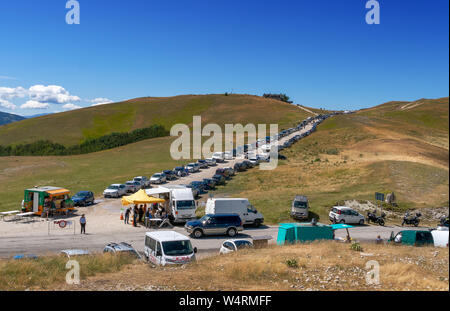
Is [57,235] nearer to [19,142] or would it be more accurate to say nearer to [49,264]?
[49,264]

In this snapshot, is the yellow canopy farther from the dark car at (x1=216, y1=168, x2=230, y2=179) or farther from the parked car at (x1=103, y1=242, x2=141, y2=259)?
the dark car at (x1=216, y1=168, x2=230, y2=179)

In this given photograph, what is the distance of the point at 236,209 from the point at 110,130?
10609cm

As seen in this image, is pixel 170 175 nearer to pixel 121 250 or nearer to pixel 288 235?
pixel 288 235

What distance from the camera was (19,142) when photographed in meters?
107

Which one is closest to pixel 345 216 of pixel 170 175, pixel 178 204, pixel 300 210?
pixel 300 210

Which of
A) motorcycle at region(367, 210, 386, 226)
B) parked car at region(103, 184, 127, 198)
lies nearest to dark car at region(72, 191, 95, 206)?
parked car at region(103, 184, 127, 198)

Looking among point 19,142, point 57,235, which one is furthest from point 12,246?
point 19,142

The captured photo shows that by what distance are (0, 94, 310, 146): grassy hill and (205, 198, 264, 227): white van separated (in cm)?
8165

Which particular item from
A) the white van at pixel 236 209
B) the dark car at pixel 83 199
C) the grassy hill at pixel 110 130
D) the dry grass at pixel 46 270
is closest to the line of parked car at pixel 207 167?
the dark car at pixel 83 199

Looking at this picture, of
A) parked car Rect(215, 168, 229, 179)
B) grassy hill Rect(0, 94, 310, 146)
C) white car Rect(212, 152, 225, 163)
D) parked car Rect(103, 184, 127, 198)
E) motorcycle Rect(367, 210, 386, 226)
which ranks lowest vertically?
motorcycle Rect(367, 210, 386, 226)

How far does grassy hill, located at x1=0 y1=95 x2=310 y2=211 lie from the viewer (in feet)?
185

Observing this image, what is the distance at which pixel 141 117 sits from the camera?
5408 inches

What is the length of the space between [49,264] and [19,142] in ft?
351

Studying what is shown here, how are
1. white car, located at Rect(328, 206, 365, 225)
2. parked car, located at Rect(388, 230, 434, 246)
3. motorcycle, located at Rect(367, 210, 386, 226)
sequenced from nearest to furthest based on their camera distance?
parked car, located at Rect(388, 230, 434, 246), white car, located at Rect(328, 206, 365, 225), motorcycle, located at Rect(367, 210, 386, 226)
